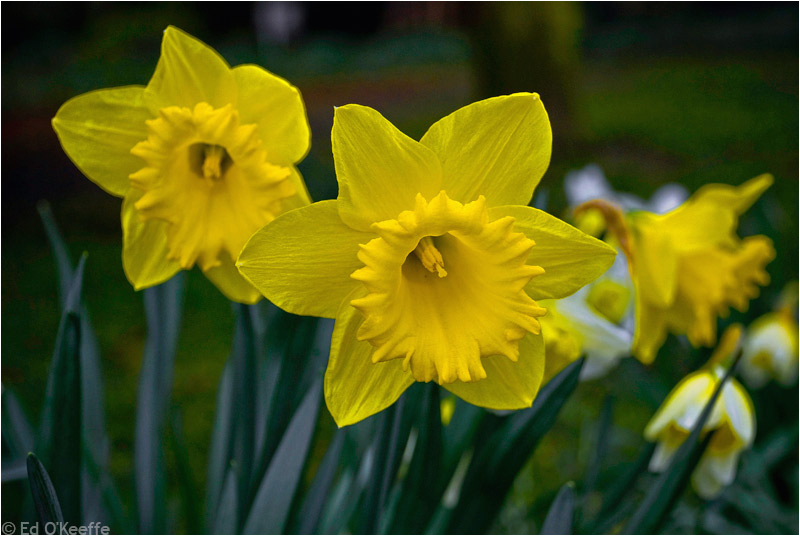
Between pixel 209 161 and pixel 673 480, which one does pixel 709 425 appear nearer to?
pixel 673 480

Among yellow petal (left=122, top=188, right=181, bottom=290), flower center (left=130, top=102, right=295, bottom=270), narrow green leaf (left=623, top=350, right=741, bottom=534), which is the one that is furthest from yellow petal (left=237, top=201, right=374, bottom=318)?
narrow green leaf (left=623, top=350, right=741, bottom=534)

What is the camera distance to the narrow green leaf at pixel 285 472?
2.38 feet

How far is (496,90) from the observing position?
3.58 metres

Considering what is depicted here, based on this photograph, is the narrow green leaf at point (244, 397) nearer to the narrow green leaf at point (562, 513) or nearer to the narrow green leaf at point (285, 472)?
the narrow green leaf at point (285, 472)

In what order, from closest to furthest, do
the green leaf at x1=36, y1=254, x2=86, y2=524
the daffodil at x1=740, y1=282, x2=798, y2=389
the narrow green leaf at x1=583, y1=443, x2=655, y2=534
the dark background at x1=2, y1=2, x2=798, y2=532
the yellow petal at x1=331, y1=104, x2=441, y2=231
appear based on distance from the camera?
the yellow petal at x1=331, y1=104, x2=441, y2=231
the green leaf at x1=36, y1=254, x2=86, y2=524
the narrow green leaf at x1=583, y1=443, x2=655, y2=534
the daffodil at x1=740, y1=282, x2=798, y2=389
the dark background at x1=2, y1=2, x2=798, y2=532

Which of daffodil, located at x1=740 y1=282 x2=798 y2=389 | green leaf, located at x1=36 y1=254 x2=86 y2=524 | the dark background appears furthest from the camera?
the dark background

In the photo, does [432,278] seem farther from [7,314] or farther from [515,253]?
[7,314]

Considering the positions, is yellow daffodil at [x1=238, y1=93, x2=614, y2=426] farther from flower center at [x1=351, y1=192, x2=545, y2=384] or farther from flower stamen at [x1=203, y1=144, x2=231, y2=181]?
flower stamen at [x1=203, y1=144, x2=231, y2=181]

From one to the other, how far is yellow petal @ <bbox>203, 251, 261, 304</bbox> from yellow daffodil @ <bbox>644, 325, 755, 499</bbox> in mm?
528

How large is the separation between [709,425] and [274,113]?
0.60 metres

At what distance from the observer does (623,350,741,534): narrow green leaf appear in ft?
2.39

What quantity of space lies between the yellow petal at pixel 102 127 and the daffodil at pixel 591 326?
19.2 inches

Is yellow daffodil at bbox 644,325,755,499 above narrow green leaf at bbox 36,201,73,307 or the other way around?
the other way around

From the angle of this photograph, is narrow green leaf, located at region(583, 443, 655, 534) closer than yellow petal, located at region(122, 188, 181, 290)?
No
